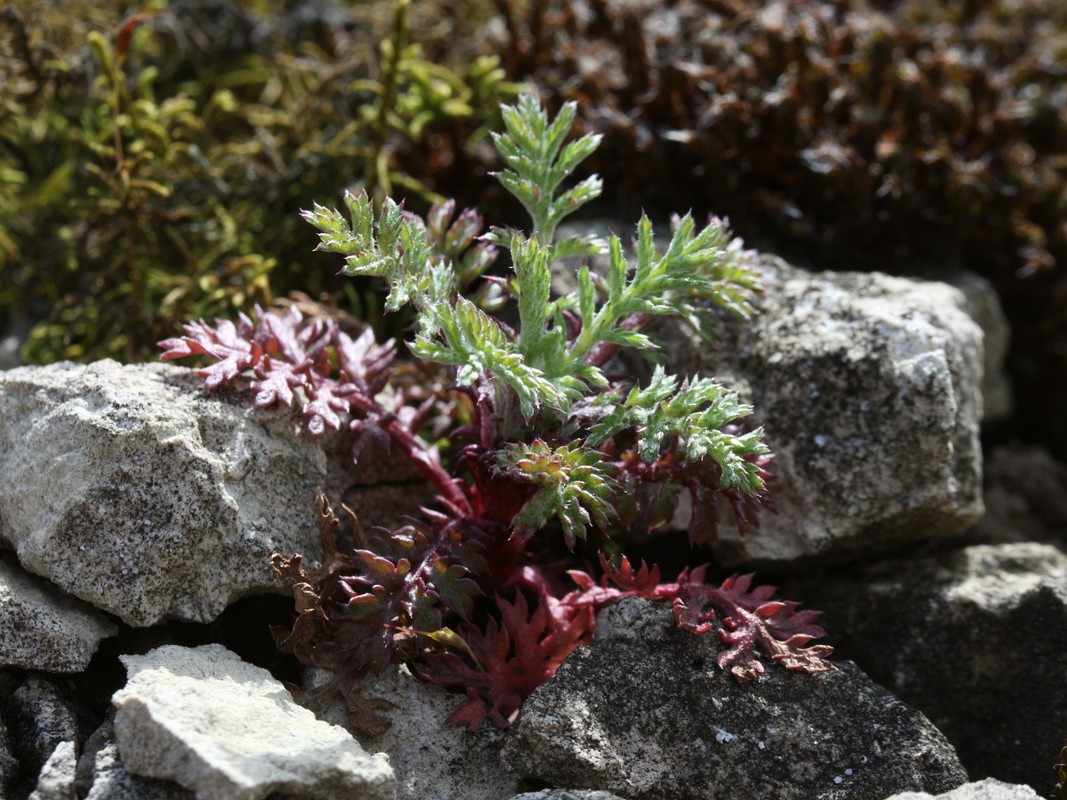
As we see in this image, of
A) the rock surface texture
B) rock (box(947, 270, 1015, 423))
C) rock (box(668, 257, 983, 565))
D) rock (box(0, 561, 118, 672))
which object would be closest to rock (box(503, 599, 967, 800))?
the rock surface texture

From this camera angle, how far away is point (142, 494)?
2.87 m

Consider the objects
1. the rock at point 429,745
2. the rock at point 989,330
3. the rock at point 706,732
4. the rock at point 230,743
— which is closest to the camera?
the rock at point 230,743

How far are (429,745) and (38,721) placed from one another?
41.2 inches

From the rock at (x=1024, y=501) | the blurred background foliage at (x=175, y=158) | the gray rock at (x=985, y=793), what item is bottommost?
the rock at (x=1024, y=501)

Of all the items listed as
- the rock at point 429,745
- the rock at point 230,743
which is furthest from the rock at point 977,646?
the rock at point 230,743

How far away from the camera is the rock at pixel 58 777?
243 cm

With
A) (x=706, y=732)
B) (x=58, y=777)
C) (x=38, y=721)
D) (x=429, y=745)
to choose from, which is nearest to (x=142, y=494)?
(x=38, y=721)

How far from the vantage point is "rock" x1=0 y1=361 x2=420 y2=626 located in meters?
2.84

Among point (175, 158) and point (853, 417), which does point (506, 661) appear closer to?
point (853, 417)

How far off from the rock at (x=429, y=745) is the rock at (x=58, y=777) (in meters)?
0.65

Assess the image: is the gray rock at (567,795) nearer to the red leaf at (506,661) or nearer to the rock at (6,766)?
the red leaf at (506,661)

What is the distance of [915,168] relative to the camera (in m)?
4.41

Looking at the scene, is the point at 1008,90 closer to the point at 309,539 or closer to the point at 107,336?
the point at 309,539

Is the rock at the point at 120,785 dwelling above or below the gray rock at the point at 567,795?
above
